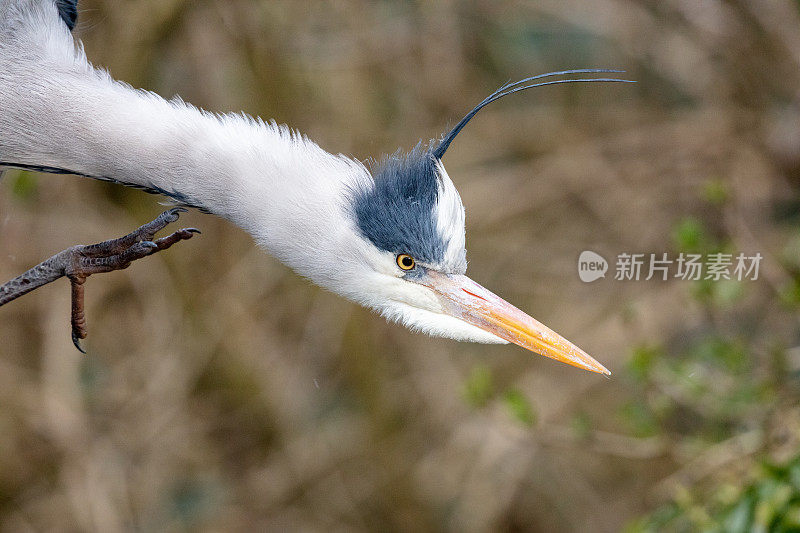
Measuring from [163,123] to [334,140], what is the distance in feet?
4.52

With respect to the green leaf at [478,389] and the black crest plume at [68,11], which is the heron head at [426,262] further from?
the green leaf at [478,389]

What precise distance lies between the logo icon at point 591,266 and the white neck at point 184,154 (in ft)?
5.47

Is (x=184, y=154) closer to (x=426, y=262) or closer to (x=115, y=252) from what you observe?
(x=115, y=252)

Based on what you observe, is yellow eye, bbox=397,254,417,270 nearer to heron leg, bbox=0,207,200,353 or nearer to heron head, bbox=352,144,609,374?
heron head, bbox=352,144,609,374

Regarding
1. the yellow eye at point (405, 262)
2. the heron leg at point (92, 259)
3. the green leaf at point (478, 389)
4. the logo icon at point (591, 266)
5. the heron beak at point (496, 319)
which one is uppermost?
the logo icon at point (591, 266)

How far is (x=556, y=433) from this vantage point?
222 centimetres

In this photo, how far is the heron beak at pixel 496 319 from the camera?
1.08m

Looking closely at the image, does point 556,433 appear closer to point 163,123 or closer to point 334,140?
point 334,140

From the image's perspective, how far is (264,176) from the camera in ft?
3.36

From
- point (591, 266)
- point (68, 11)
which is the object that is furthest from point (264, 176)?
point (591, 266)

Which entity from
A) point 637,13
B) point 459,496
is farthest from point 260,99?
point 459,496

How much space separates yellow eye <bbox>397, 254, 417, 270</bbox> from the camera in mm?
1049

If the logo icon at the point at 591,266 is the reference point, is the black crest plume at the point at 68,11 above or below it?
below

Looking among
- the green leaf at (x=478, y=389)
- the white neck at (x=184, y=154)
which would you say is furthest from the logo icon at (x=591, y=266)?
the white neck at (x=184, y=154)
